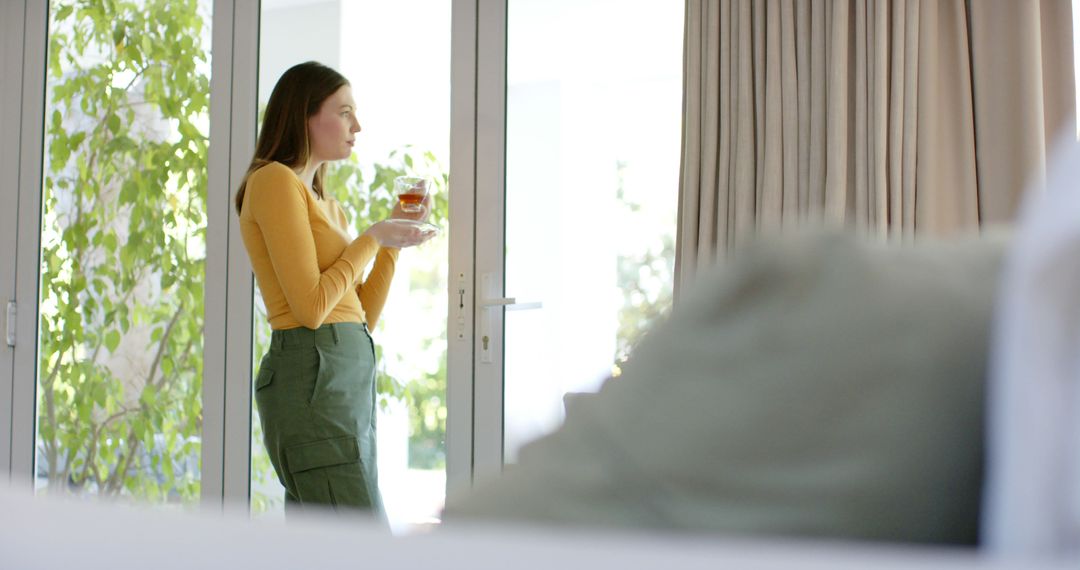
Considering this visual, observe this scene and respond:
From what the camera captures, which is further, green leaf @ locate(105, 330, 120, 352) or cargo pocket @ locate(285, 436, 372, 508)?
green leaf @ locate(105, 330, 120, 352)

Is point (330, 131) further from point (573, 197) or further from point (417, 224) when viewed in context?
point (573, 197)

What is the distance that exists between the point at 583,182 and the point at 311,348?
1125mm

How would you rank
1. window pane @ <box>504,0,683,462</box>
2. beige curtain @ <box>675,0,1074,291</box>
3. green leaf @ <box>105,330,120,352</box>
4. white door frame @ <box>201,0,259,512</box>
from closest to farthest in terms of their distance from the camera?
beige curtain @ <box>675,0,1074,291</box> → window pane @ <box>504,0,683,462</box> → white door frame @ <box>201,0,259,512</box> → green leaf @ <box>105,330,120,352</box>

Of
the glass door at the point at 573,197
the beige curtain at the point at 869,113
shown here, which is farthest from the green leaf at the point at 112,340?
the beige curtain at the point at 869,113

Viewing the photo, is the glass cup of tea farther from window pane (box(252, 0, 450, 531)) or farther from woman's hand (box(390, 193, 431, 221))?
window pane (box(252, 0, 450, 531))

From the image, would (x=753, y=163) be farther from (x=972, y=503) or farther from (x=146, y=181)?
(x=972, y=503)

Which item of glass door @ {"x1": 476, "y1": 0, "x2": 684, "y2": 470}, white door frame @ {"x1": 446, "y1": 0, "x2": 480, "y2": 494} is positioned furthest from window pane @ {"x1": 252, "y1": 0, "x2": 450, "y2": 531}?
glass door @ {"x1": 476, "y1": 0, "x2": 684, "y2": 470}

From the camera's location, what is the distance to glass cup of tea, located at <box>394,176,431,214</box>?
2695 millimetres

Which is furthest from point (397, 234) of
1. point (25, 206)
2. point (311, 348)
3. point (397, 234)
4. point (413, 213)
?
point (25, 206)

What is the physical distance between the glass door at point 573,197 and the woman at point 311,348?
0.70 meters

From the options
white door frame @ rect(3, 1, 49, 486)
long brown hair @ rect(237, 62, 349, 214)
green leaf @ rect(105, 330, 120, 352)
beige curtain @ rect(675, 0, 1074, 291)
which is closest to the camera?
long brown hair @ rect(237, 62, 349, 214)

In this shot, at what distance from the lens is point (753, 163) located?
Answer: 281cm

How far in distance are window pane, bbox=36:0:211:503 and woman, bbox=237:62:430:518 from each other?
4.09 feet

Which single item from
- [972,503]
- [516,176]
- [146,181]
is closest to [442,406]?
[516,176]
